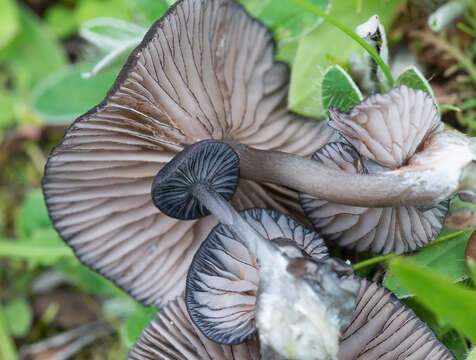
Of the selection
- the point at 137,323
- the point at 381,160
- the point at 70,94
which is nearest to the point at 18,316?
the point at 137,323

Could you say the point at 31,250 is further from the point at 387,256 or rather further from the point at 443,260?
the point at 443,260

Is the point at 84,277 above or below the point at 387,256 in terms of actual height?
below

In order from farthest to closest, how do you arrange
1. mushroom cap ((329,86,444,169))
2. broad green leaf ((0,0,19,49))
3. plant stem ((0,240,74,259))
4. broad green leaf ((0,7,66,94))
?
broad green leaf ((0,7,66,94))
broad green leaf ((0,0,19,49))
plant stem ((0,240,74,259))
mushroom cap ((329,86,444,169))

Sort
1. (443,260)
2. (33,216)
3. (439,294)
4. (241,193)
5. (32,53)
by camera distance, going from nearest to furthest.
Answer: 1. (439,294)
2. (443,260)
3. (241,193)
4. (33,216)
5. (32,53)

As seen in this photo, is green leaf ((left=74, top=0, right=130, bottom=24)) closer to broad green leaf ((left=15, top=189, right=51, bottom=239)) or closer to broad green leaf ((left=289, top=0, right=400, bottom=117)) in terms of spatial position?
broad green leaf ((left=15, top=189, right=51, bottom=239))

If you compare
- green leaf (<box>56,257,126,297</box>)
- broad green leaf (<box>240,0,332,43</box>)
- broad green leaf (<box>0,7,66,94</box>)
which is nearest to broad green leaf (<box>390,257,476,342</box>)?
broad green leaf (<box>240,0,332,43</box>)

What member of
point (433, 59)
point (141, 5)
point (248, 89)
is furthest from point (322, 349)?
point (141, 5)
